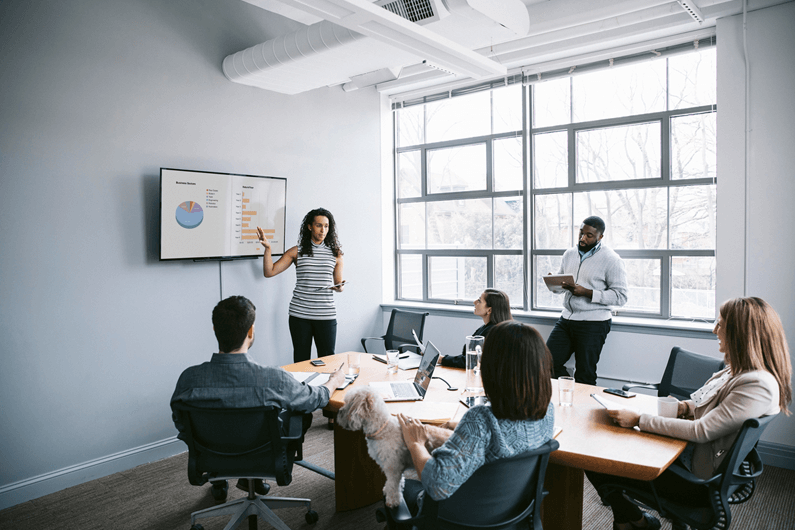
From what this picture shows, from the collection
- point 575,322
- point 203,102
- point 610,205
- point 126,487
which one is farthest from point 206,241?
point 610,205

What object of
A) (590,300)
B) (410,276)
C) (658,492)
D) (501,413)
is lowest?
(658,492)

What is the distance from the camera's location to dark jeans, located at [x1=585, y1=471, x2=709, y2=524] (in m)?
1.82

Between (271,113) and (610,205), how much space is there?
2891 mm

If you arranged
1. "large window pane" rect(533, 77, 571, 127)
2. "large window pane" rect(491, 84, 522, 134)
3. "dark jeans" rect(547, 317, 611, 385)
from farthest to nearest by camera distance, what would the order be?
"large window pane" rect(491, 84, 522, 134) < "large window pane" rect(533, 77, 571, 127) < "dark jeans" rect(547, 317, 611, 385)

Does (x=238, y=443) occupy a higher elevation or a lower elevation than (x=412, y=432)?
lower

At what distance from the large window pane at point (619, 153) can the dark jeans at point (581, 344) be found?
4.09 feet

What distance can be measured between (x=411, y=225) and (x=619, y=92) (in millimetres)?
2326

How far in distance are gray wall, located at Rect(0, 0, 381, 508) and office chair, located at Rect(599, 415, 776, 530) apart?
117 inches

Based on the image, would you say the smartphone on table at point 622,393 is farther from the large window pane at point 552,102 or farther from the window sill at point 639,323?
the large window pane at point 552,102

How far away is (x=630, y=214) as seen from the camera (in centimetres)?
411

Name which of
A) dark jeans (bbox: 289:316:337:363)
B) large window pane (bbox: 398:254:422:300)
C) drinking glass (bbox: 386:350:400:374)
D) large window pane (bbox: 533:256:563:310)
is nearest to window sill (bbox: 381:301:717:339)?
large window pane (bbox: 533:256:563:310)

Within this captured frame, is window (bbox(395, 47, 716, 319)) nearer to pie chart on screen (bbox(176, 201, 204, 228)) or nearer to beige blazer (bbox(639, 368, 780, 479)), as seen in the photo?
beige blazer (bbox(639, 368, 780, 479))

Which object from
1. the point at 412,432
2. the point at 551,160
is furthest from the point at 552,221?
the point at 412,432

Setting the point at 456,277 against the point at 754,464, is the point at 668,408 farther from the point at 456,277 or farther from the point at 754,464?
the point at 456,277
